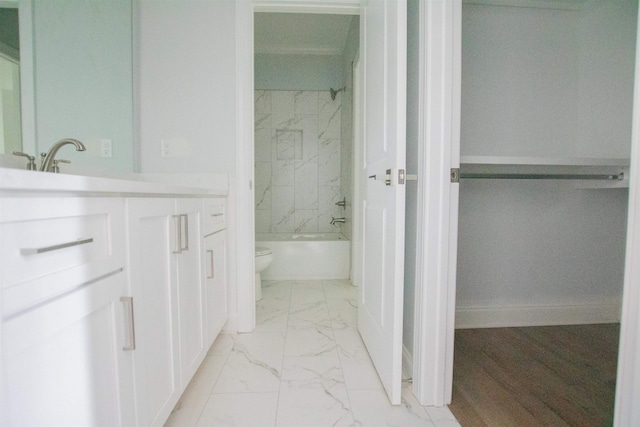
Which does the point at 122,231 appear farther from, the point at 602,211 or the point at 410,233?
the point at 602,211

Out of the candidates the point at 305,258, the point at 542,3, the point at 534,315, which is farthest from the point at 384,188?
the point at 305,258

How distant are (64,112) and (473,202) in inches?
87.1

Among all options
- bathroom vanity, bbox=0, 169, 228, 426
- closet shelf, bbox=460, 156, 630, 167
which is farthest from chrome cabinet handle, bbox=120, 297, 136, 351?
closet shelf, bbox=460, 156, 630, 167

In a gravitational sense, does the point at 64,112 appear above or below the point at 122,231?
above

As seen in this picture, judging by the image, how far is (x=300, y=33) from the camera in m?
3.19

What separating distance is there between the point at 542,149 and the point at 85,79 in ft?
8.58

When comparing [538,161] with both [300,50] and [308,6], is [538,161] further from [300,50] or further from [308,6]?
[300,50]

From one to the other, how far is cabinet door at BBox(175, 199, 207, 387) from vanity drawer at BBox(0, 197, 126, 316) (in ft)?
1.24

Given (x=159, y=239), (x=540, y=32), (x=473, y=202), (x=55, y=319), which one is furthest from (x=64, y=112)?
(x=540, y=32)

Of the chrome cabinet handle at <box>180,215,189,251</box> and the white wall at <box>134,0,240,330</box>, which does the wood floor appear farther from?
the white wall at <box>134,0,240,330</box>

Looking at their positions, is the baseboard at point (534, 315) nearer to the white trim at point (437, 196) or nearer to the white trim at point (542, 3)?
the white trim at point (437, 196)

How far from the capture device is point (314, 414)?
43.9 inches

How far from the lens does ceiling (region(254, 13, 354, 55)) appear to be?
290cm

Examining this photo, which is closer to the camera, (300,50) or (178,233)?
(178,233)
